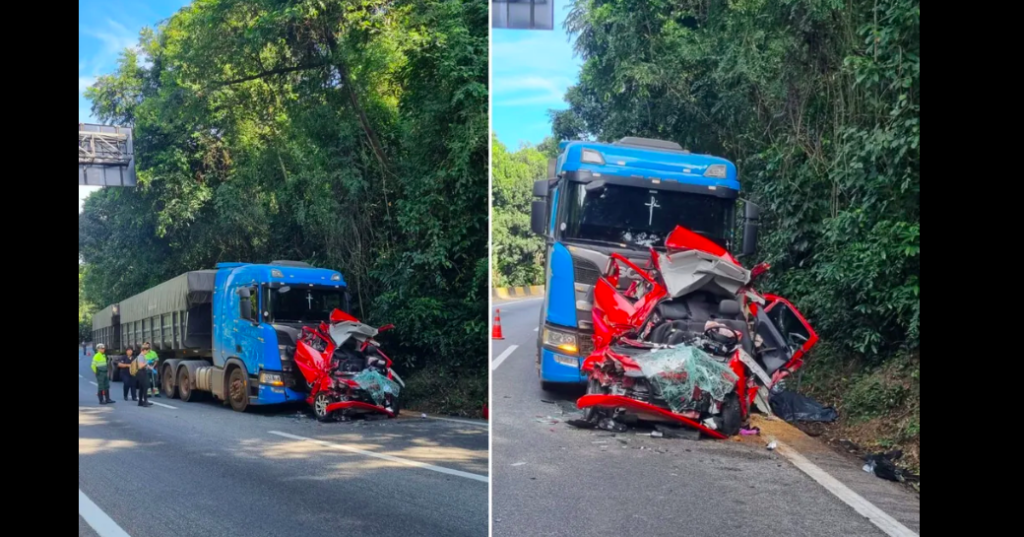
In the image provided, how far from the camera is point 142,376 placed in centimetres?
191

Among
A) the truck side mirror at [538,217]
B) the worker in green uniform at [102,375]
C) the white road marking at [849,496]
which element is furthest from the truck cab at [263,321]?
the white road marking at [849,496]

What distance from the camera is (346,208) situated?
6.33ft

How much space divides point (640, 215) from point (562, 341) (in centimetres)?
49

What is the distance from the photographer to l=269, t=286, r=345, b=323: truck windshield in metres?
1.88

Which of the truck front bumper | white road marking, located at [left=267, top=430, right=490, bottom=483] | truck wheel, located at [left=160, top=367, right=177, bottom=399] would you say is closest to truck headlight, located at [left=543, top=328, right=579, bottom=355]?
the truck front bumper

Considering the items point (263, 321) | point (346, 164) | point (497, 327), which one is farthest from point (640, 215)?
point (263, 321)

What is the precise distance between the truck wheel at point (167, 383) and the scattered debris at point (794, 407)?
1.76 metres

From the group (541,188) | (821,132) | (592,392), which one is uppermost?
(821,132)

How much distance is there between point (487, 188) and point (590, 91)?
2.01ft

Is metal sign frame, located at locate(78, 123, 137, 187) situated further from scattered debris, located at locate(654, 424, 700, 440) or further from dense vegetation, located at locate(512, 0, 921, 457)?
scattered debris, located at locate(654, 424, 700, 440)

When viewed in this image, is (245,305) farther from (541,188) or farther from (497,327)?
(541,188)

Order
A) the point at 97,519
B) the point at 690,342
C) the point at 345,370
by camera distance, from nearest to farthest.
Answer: the point at 97,519 → the point at 345,370 → the point at 690,342
